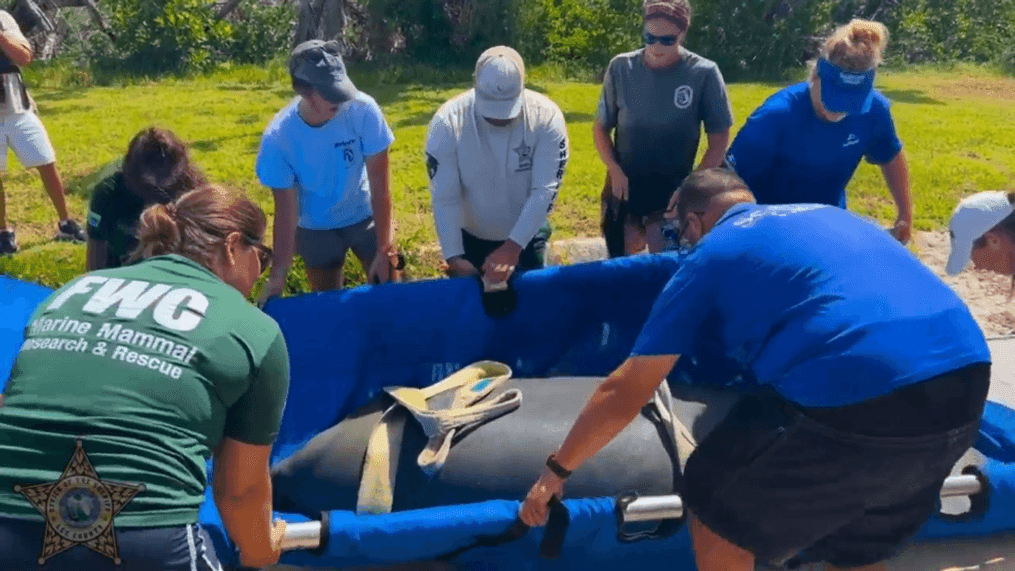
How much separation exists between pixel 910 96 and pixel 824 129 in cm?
875

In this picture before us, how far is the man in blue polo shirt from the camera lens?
2.05m

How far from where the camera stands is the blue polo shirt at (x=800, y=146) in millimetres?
3451

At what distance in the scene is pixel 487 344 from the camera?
12.1ft

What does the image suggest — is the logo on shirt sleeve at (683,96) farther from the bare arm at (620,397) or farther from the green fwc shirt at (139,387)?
the green fwc shirt at (139,387)

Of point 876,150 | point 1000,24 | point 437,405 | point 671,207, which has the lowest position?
point 1000,24

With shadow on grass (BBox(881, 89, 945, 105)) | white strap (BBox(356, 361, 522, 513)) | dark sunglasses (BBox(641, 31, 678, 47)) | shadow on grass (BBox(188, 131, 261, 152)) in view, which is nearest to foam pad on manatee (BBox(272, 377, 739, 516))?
white strap (BBox(356, 361, 522, 513))

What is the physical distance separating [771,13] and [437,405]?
11315 millimetres

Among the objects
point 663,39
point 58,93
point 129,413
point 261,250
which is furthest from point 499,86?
point 58,93

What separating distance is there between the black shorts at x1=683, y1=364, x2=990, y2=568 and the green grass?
318 cm

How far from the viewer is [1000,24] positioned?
50.1ft

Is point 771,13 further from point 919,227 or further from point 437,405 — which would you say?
point 437,405

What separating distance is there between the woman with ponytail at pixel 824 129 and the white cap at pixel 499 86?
2.77 ft

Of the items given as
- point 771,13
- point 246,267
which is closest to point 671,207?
point 246,267

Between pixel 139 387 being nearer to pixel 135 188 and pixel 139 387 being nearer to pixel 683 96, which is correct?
pixel 135 188
